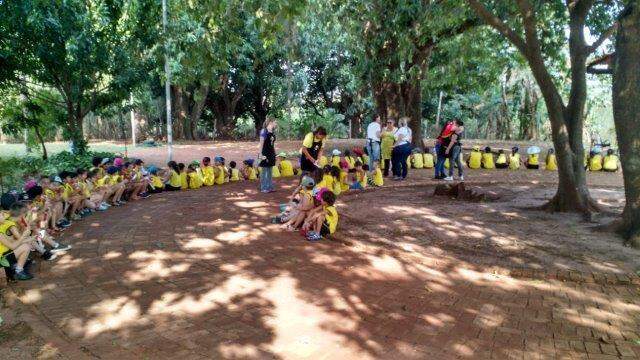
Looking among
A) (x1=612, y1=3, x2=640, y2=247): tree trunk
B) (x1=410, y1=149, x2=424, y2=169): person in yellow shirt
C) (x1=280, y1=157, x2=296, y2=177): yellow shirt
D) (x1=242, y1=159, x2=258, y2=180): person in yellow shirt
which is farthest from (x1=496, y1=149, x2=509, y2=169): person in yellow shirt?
(x1=612, y1=3, x2=640, y2=247): tree trunk

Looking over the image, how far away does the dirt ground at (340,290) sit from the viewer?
148 inches

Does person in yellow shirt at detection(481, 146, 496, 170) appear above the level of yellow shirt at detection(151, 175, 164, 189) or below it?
above

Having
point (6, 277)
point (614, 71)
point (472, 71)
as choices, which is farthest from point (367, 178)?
point (472, 71)

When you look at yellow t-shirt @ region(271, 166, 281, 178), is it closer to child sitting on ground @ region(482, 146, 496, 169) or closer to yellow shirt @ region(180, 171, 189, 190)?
yellow shirt @ region(180, 171, 189, 190)

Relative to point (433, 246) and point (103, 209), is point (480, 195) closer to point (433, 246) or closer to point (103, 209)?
point (433, 246)

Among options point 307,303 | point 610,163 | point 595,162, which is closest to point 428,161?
point 595,162

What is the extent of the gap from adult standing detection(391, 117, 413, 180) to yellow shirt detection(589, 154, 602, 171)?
676 cm

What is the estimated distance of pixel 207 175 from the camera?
454 inches

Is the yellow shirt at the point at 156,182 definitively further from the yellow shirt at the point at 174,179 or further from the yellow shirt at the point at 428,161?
the yellow shirt at the point at 428,161

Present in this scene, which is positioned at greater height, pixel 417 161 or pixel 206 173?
pixel 417 161

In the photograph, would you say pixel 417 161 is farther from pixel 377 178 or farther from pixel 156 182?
pixel 156 182

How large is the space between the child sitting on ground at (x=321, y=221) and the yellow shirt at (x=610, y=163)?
38.2 feet

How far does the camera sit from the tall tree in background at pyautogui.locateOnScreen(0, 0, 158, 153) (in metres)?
11.0

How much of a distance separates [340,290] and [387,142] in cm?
781
